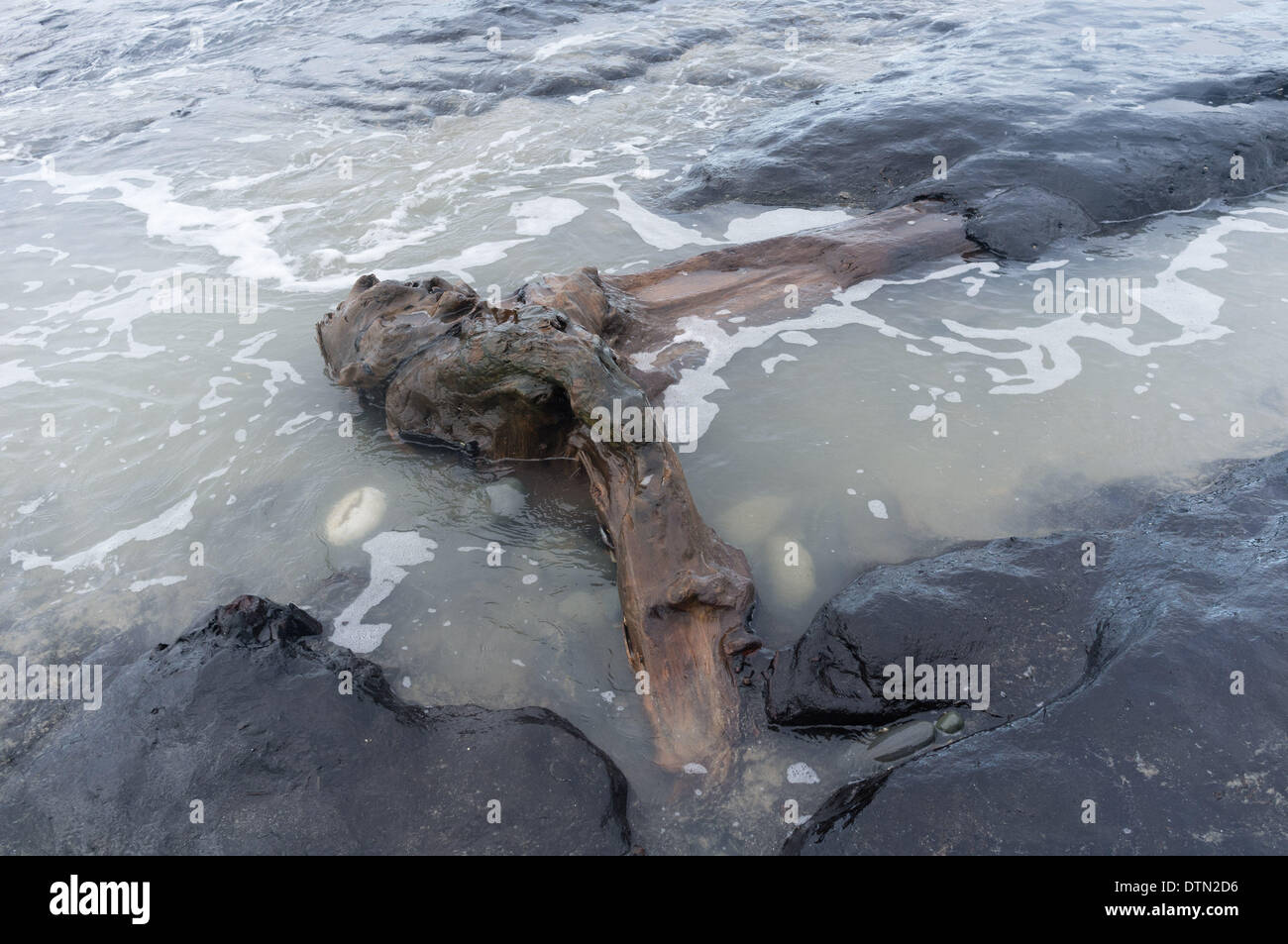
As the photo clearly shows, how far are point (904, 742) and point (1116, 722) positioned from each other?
2.67ft

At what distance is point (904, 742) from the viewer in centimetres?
345

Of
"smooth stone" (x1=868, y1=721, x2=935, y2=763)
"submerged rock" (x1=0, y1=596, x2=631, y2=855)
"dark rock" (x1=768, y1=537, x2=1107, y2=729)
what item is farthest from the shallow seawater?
"submerged rock" (x1=0, y1=596, x2=631, y2=855)

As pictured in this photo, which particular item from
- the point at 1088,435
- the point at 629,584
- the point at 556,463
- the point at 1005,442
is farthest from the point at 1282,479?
the point at 556,463

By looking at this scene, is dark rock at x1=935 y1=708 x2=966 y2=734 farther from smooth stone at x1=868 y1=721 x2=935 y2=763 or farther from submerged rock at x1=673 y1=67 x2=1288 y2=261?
submerged rock at x1=673 y1=67 x2=1288 y2=261

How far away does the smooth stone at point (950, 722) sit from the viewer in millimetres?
3469

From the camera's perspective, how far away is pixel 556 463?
5.14 m

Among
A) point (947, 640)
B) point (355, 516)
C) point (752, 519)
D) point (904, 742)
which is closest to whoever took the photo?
point (904, 742)

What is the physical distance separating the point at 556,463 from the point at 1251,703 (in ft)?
12.0

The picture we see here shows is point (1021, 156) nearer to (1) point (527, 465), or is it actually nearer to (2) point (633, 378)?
(2) point (633, 378)

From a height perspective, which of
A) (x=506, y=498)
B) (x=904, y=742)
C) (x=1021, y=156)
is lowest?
(x=904, y=742)

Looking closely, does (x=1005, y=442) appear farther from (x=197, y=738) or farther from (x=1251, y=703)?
(x=197, y=738)

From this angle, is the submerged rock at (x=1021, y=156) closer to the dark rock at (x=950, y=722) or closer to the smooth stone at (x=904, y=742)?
the dark rock at (x=950, y=722)

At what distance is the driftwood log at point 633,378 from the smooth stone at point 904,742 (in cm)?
64

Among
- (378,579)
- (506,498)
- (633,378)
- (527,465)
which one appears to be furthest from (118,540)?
(633,378)
